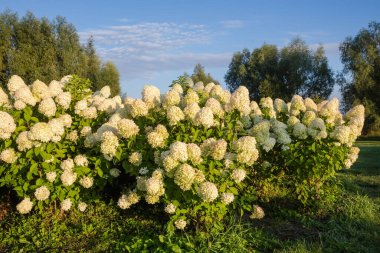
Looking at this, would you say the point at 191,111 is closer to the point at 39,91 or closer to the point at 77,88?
the point at 39,91

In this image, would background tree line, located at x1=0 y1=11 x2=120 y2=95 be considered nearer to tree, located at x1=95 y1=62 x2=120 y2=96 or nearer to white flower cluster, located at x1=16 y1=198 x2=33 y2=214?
tree, located at x1=95 y1=62 x2=120 y2=96

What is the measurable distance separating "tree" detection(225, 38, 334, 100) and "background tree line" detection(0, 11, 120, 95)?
14.6m

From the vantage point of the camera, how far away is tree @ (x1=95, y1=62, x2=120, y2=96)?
3180 centimetres

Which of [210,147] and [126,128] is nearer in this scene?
[210,147]

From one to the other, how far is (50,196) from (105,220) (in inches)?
32.5

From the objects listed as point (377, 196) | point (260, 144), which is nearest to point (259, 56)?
point (377, 196)

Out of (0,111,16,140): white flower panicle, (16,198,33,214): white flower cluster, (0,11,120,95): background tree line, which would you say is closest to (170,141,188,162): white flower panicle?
(0,111,16,140): white flower panicle

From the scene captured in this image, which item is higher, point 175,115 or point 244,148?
point 175,115

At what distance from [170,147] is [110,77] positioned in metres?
29.1

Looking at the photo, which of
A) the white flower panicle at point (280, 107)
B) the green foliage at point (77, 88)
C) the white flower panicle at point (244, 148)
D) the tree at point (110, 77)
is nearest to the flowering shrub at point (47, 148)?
the green foliage at point (77, 88)

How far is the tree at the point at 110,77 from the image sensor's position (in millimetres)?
31797

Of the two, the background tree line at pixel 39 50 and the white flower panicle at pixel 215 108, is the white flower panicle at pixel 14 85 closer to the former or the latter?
the white flower panicle at pixel 215 108

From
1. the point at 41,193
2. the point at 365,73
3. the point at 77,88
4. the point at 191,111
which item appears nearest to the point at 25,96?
the point at 77,88

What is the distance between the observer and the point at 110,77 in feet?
107
